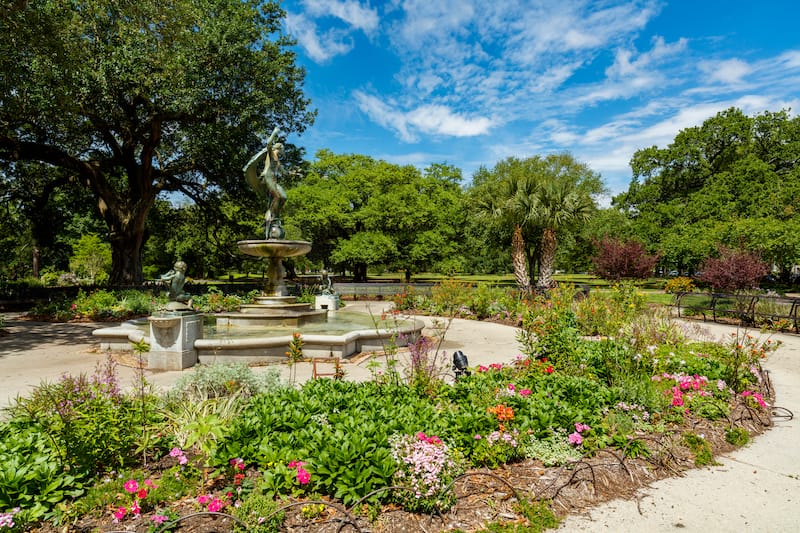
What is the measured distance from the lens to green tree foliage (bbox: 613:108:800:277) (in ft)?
85.2

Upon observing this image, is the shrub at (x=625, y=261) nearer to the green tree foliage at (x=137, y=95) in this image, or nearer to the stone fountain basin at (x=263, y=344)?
the stone fountain basin at (x=263, y=344)

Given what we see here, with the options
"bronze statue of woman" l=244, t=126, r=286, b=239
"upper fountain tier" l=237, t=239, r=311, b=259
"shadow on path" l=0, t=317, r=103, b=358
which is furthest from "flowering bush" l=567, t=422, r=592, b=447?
"bronze statue of woman" l=244, t=126, r=286, b=239

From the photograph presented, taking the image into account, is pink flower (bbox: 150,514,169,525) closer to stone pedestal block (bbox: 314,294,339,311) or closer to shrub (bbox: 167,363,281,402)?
shrub (bbox: 167,363,281,402)

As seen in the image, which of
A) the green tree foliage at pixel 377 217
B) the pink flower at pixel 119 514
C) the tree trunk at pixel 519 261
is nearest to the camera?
the pink flower at pixel 119 514

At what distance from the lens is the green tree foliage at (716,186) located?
2597 cm

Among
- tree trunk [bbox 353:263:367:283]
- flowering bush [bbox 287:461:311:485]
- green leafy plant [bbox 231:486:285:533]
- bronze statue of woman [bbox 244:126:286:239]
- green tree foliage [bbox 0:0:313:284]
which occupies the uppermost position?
green tree foliage [bbox 0:0:313:284]

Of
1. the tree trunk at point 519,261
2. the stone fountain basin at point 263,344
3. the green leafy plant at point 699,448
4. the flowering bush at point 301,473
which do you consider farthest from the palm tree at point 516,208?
the flowering bush at point 301,473

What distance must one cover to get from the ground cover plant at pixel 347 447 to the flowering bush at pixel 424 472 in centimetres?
1

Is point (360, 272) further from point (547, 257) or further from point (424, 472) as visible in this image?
point (424, 472)

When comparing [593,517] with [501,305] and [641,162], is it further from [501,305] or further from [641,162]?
[641,162]

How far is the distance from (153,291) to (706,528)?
20070mm

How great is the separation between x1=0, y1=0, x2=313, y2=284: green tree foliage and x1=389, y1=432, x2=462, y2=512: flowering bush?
1430 cm

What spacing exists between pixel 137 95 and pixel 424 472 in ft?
63.7

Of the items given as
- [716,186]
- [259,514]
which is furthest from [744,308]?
[716,186]
